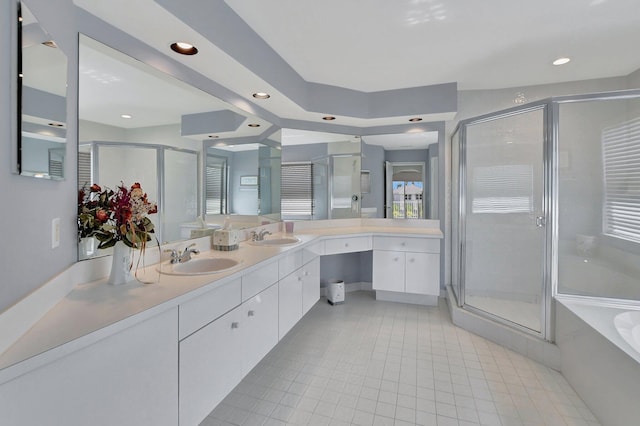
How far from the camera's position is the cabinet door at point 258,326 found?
1619 mm

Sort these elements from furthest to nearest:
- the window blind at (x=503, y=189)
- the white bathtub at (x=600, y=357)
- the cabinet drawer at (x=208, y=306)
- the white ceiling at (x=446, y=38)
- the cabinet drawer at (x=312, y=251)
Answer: the window blind at (x=503, y=189), the cabinet drawer at (x=312, y=251), the white ceiling at (x=446, y=38), the white bathtub at (x=600, y=357), the cabinet drawer at (x=208, y=306)

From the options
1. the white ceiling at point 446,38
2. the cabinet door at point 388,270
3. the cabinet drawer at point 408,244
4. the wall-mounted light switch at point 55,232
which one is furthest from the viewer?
the cabinet door at point 388,270

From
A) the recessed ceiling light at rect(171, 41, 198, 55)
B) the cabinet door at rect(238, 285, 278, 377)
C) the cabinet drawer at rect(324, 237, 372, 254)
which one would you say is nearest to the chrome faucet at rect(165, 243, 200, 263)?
the cabinet door at rect(238, 285, 278, 377)

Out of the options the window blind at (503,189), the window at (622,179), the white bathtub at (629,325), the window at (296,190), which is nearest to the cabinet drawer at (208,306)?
the window at (296,190)

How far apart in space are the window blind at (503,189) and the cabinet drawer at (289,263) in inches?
74.2

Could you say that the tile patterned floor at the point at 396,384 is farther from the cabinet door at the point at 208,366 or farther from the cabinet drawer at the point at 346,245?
the cabinet drawer at the point at 346,245

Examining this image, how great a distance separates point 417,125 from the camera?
3457 mm

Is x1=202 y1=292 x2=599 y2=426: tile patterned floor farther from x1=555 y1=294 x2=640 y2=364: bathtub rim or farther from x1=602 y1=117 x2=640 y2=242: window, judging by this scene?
x1=602 y1=117 x2=640 y2=242: window

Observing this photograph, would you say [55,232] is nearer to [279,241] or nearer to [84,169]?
[84,169]

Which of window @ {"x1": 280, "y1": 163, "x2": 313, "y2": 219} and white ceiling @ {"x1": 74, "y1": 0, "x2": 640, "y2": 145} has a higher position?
white ceiling @ {"x1": 74, "y1": 0, "x2": 640, "y2": 145}

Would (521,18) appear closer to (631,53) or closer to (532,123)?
(532,123)

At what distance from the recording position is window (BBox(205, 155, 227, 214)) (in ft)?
6.89

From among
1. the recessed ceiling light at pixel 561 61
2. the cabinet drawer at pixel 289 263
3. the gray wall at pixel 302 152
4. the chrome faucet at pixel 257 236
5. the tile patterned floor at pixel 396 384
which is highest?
the recessed ceiling light at pixel 561 61

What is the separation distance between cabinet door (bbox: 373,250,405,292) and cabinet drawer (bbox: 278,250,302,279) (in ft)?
3.94
